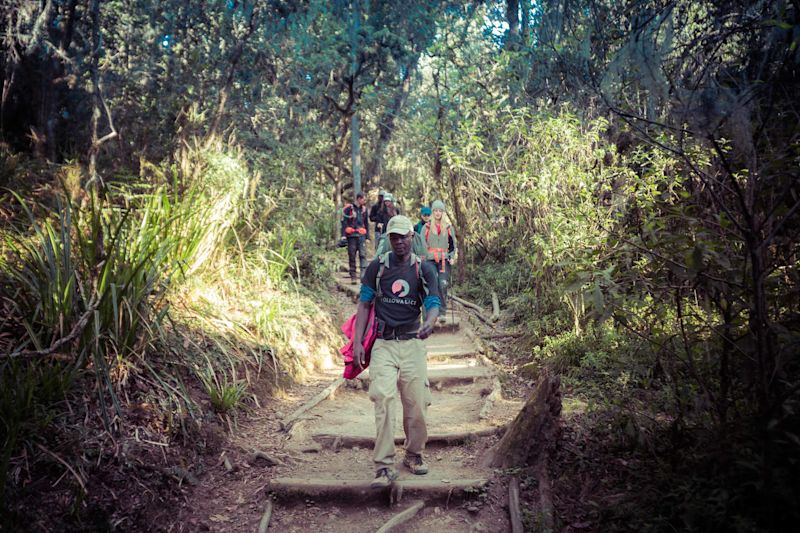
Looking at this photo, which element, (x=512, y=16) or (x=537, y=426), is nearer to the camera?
(x=537, y=426)

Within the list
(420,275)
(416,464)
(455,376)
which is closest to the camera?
(420,275)

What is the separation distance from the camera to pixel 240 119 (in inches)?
590

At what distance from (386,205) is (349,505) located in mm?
9092

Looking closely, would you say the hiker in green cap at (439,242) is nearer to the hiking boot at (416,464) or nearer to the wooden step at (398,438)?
the wooden step at (398,438)

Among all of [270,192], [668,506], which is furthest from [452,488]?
[270,192]

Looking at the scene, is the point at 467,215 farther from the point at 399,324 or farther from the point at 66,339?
the point at 66,339

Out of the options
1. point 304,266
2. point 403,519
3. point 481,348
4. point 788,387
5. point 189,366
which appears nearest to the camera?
point 788,387

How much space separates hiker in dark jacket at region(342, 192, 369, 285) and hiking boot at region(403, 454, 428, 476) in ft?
28.6

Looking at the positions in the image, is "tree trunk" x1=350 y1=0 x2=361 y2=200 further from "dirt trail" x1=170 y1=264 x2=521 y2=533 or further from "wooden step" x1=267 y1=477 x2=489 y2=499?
"wooden step" x1=267 y1=477 x2=489 y2=499

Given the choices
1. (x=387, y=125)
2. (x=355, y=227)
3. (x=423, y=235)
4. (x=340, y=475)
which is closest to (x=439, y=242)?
(x=423, y=235)

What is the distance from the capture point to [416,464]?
5.11 metres

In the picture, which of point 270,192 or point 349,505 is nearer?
point 349,505

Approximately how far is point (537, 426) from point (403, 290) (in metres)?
1.54

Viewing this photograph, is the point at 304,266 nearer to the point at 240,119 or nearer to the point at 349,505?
the point at 240,119
